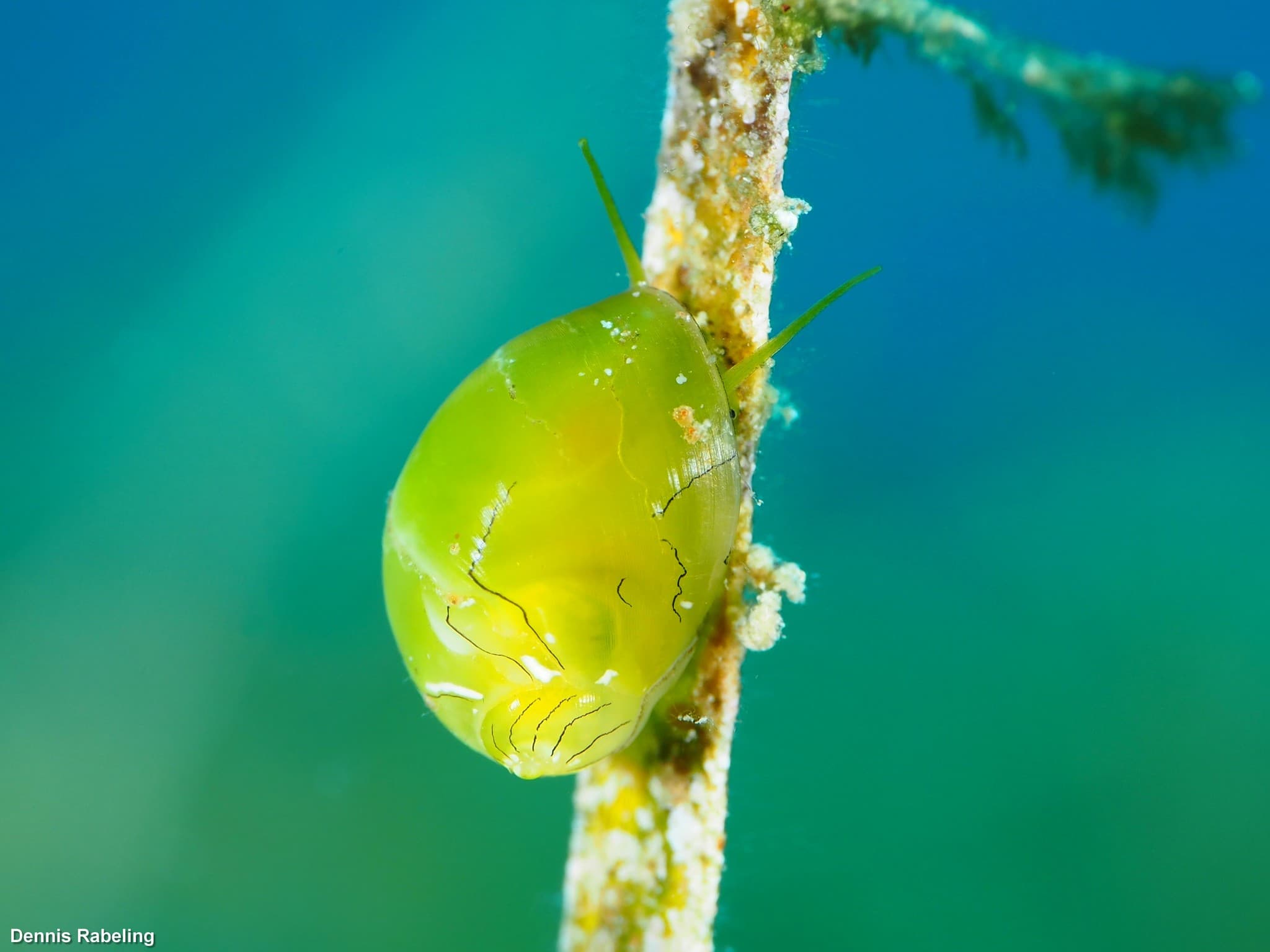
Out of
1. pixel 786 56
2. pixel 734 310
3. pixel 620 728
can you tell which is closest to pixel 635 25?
pixel 786 56

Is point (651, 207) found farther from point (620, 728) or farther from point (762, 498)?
point (620, 728)

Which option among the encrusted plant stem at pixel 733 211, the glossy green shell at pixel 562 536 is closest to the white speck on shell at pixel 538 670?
the glossy green shell at pixel 562 536

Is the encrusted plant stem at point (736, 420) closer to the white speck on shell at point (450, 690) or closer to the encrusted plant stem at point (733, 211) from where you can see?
the encrusted plant stem at point (733, 211)

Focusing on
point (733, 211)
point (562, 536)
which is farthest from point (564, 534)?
point (733, 211)

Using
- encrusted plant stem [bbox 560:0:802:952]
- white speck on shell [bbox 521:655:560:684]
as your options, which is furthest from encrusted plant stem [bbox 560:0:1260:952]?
white speck on shell [bbox 521:655:560:684]

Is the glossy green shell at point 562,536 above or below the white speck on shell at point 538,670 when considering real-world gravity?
above

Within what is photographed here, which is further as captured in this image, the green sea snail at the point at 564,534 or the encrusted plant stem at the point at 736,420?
the encrusted plant stem at the point at 736,420

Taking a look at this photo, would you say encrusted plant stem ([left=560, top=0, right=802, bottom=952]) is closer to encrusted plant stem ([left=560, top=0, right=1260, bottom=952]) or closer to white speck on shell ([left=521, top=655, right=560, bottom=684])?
encrusted plant stem ([left=560, top=0, right=1260, bottom=952])

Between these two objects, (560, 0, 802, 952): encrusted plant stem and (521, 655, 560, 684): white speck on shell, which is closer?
(521, 655, 560, 684): white speck on shell

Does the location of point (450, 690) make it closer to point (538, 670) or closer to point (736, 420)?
point (538, 670)
